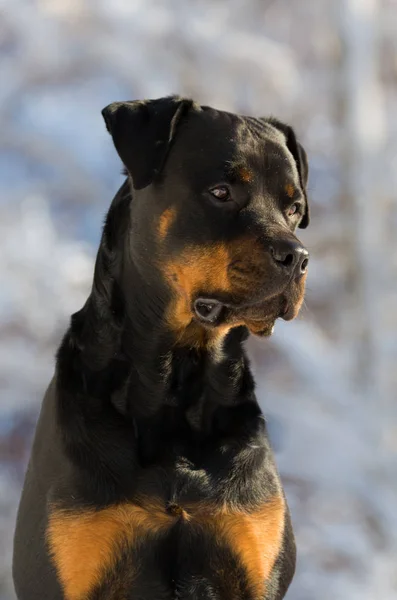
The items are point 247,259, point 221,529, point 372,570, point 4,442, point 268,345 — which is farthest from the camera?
point 268,345

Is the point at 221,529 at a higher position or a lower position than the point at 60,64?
lower

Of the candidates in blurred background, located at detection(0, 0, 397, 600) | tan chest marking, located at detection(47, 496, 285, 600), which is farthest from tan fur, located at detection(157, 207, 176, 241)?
blurred background, located at detection(0, 0, 397, 600)

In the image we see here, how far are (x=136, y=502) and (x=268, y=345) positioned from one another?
14.8ft

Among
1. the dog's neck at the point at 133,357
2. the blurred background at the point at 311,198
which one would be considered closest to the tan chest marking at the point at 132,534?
the dog's neck at the point at 133,357

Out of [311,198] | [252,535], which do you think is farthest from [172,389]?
[311,198]

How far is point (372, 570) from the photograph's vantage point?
5.36 meters

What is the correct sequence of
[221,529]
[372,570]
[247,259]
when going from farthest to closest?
1. [372,570]
2. [221,529]
3. [247,259]

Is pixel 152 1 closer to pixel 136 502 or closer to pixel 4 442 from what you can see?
pixel 4 442

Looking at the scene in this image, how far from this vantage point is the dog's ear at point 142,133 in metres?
2.56

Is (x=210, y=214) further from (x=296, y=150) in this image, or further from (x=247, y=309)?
(x=296, y=150)

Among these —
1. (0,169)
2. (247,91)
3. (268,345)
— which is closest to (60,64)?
(0,169)

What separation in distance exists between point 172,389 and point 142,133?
2.42ft

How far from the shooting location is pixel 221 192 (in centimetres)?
252

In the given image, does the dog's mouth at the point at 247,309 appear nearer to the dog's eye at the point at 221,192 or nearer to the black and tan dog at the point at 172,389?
the black and tan dog at the point at 172,389
